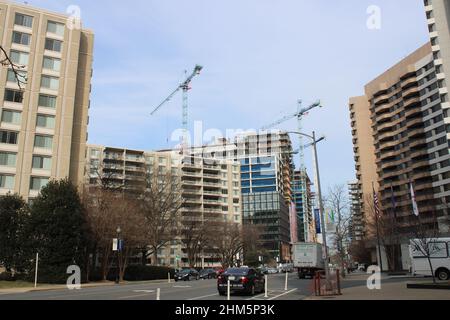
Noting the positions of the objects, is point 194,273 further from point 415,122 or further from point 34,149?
point 415,122

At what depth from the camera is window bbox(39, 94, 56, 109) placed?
65.1 metres

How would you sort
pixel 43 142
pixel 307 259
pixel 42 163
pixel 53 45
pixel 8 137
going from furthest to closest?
pixel 53 45
pixel 43 142
pixel 42 163
pixel 8 137
pixel 307 259

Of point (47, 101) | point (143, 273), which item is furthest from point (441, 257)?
point (47, 101)

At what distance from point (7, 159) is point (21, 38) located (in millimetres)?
18431

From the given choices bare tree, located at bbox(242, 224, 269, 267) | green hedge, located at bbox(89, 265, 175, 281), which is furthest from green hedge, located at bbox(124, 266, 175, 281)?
bare tree, located at bbox(242, 224, 269, 267)

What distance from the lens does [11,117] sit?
205 feet

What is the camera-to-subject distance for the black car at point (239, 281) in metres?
23.2

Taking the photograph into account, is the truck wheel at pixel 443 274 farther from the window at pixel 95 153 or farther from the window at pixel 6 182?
the window at pixel 95 153

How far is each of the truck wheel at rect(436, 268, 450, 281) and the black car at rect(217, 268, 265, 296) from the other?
15261 millimetres

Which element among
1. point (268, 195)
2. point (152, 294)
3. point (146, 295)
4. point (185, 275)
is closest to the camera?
point (146, 295)

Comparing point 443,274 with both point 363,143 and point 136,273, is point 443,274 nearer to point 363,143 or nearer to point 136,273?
point 136,273

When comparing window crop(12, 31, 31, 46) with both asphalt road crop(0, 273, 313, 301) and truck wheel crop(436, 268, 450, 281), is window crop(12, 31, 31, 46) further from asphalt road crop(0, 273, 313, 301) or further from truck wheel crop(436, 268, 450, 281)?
truck wheel crop(436, 268, 450, 281)

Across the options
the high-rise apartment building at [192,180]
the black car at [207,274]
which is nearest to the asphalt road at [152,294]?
the black car at [207,274]
